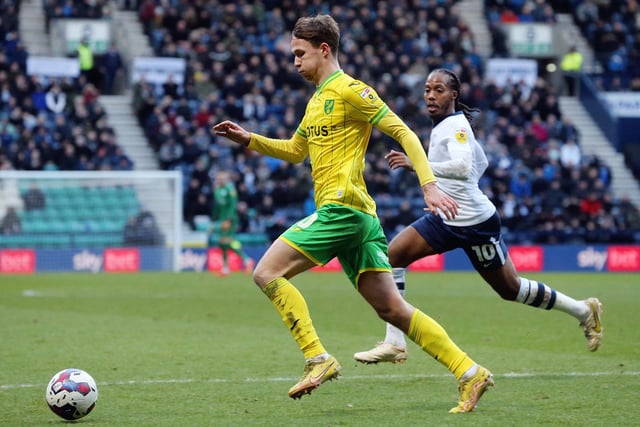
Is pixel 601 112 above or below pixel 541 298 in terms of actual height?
below

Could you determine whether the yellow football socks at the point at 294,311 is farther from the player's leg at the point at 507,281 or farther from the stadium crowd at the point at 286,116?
the stadium crowd at the point at 286,116

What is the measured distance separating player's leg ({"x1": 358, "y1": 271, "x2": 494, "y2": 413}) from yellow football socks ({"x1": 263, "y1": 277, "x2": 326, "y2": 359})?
0.43 metres

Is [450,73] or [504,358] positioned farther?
[504,358]

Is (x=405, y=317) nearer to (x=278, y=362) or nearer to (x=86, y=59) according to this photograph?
(x=278, y=362)

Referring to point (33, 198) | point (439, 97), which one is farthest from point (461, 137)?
point (33, 198)

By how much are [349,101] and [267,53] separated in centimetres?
2467

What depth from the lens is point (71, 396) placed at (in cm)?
673

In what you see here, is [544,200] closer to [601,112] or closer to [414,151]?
[601,112]

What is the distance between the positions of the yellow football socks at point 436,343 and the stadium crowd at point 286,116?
20519mm

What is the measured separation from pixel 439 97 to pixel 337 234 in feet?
7.29

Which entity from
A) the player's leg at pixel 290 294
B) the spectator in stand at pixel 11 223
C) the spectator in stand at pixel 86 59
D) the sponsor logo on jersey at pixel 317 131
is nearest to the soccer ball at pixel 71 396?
the player's leg at pixel 290 294

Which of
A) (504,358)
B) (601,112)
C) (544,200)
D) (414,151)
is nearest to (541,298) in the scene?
(504,358)

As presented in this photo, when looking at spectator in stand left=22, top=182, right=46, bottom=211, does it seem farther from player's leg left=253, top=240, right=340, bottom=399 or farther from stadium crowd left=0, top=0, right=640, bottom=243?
player's leg left=253, top=240, right=340, bottom=399

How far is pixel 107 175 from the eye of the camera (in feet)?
86.5
